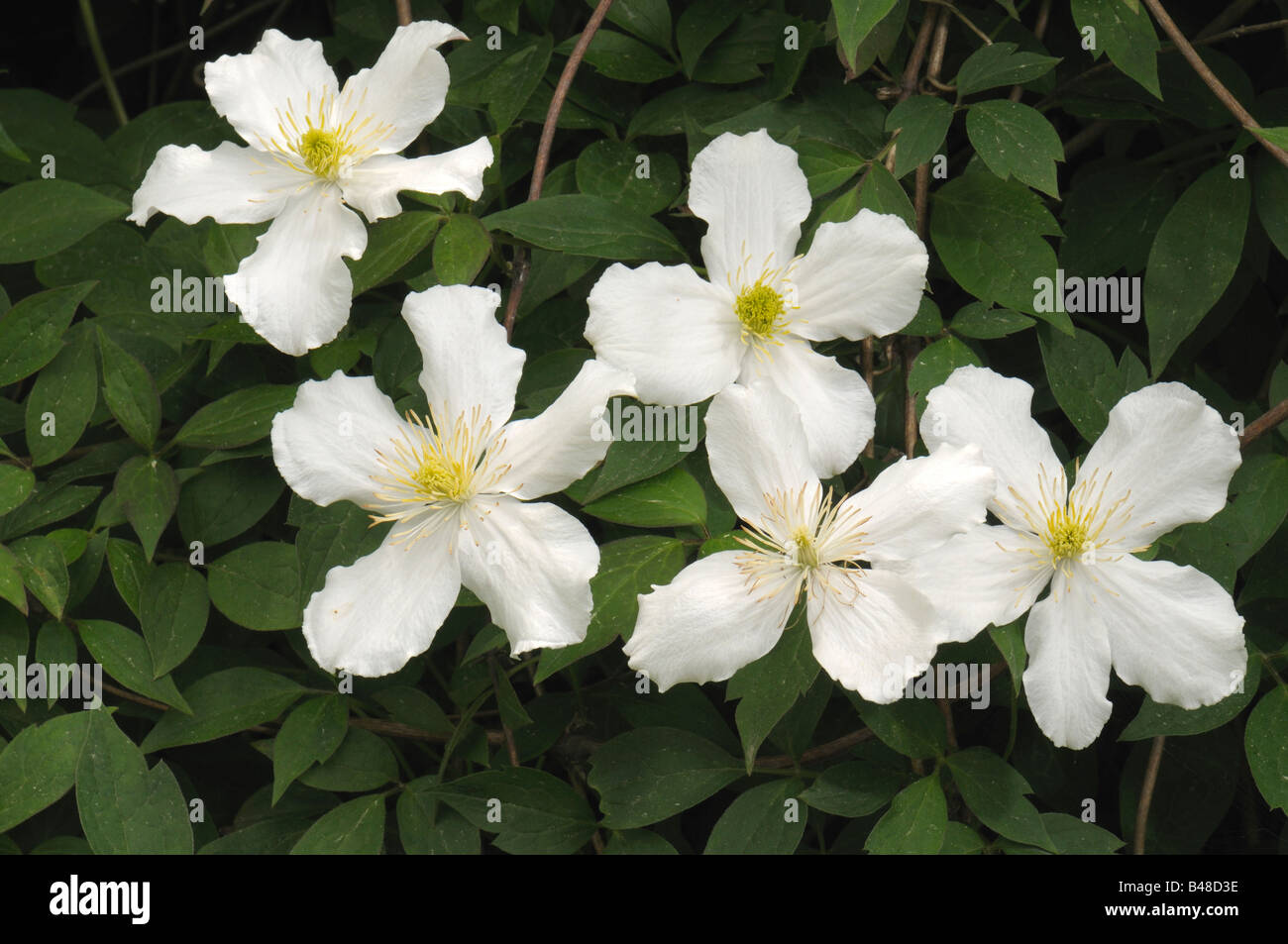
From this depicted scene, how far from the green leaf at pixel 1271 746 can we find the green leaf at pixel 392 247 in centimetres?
109

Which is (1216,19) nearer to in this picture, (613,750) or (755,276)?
(755,276)

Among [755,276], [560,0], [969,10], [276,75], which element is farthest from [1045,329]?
[276,75]

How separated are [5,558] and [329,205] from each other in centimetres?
55

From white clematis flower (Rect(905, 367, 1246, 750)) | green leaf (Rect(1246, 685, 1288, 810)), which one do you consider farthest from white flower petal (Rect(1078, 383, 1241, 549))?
green leaf (Rect(1246, 685, 1288, 810))

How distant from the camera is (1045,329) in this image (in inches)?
52.8

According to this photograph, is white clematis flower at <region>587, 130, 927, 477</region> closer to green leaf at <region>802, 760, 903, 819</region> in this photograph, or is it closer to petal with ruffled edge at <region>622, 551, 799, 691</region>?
petal with ruffled edge at <region>622, 551, 799, 691</region>

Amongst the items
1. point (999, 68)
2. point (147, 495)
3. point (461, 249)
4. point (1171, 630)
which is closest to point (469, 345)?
point (461, 249)

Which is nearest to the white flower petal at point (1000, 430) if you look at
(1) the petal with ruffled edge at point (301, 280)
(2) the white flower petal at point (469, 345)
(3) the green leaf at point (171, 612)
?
(2) the white flower petal at point (469, 345)

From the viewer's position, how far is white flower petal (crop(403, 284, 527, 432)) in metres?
1.22

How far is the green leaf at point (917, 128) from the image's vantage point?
131 centimetres

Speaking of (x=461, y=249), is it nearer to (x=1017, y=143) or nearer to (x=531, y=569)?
(x=531, y=569)

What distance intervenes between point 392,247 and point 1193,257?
0.98m

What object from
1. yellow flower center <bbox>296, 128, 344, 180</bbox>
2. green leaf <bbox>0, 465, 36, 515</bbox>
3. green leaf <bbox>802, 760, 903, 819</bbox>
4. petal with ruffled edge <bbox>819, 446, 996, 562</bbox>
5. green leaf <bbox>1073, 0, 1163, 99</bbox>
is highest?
green leaf <bbox>1073, 0, 1163, 99</bbox>

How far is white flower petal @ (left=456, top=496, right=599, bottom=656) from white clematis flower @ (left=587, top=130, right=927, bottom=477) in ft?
0.60
